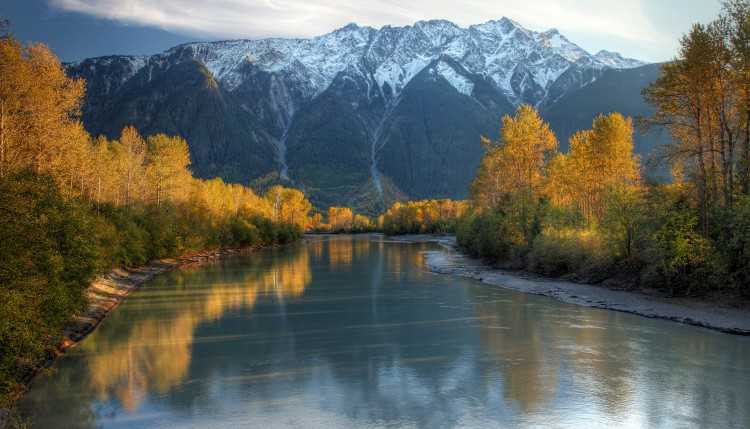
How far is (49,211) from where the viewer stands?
818 inches

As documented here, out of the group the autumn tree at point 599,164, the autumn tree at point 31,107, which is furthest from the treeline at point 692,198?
the autumn tree at point 31,107

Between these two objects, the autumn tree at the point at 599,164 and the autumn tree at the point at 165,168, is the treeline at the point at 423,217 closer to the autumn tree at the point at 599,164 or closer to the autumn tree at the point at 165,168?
the autumn tree at the point at 165,168

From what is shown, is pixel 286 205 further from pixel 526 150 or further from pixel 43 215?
pixel 43 215

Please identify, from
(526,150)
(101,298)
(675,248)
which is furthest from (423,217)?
(675,248)

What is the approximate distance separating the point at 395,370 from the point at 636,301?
66.7 ft

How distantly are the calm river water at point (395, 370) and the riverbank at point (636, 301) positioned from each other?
1.32 meters

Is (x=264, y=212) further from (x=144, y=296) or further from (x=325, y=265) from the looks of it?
(x=144, y=296)

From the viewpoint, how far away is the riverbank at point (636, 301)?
26156mm

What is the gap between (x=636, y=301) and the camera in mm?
32406

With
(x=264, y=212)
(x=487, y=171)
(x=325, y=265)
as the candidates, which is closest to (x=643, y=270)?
(x=487, y=171)

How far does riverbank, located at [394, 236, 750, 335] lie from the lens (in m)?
26.2

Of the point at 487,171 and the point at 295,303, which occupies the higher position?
the point at 487,171

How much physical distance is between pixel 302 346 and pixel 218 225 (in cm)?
6908

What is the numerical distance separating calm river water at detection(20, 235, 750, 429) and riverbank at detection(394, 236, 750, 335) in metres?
1.32
